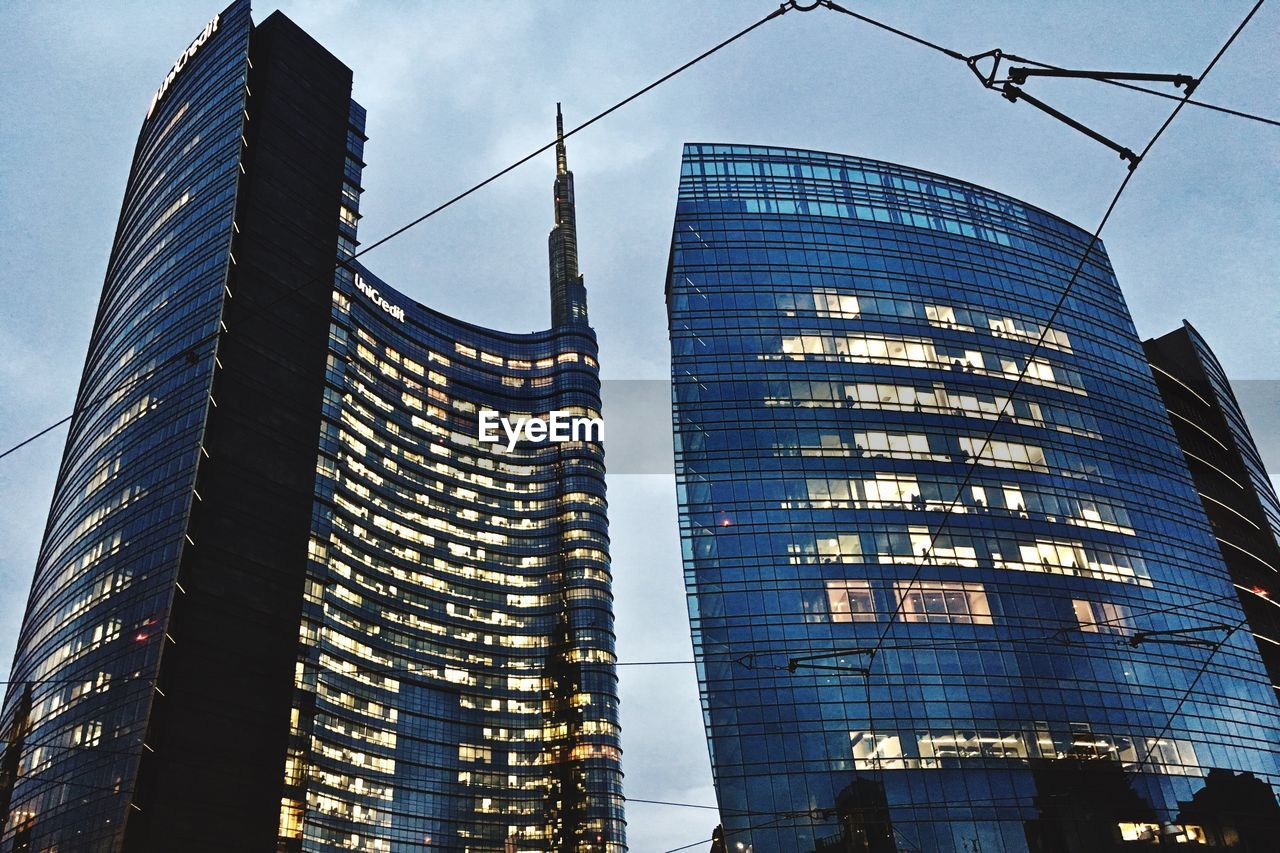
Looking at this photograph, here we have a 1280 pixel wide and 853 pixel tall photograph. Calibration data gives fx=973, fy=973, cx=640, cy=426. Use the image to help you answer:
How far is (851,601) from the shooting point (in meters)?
71.1

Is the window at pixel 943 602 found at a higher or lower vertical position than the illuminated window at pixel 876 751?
higher

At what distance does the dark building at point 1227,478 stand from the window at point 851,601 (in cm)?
4446

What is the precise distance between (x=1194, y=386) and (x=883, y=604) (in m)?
63.2

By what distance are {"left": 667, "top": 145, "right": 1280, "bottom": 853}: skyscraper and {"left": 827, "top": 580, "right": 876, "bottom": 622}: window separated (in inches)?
7.9

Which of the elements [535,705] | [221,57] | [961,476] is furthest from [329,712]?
[961,476]

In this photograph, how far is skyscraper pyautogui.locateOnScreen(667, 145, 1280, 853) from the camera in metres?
65.4

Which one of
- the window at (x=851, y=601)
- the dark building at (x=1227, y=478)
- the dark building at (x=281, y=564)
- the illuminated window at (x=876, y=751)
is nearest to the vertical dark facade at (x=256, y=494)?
the dark building at (x=281, y=564)

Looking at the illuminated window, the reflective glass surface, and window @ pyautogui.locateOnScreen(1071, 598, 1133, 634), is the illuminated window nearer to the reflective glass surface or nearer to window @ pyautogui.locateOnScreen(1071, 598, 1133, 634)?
window @ pyautogui.locateOnScreen(1071, 598, 1133, 634)

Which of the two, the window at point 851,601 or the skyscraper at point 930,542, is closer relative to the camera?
the skyscraper at point 930,542

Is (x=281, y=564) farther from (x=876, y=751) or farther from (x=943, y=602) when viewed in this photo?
(x=943, y=602)

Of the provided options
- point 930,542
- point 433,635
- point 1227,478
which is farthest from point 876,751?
point 433,635

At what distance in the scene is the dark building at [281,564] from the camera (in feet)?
293

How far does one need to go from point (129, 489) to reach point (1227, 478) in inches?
4617

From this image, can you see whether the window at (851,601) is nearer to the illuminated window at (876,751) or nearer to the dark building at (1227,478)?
the illuminated window at (876,751)
